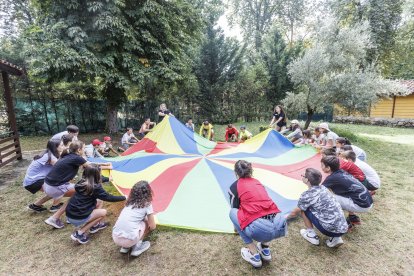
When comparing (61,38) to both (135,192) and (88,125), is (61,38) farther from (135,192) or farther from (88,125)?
(135,192)

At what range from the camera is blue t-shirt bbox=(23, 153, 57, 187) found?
3.69 metres

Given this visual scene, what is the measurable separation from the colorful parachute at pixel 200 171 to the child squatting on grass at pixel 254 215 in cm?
55

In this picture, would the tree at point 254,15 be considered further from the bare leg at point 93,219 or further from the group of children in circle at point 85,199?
the bare leg at point 93,219

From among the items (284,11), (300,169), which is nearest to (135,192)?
(300,169)

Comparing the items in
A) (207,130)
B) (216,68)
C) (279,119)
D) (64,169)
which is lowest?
(207,130)

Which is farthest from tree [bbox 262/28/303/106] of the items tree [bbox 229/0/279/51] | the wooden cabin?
tree [bbox 229/0/279/51]

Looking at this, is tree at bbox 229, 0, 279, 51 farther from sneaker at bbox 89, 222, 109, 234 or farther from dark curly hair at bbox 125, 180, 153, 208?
dark curly hair at bbox 125, 180, 153, 208

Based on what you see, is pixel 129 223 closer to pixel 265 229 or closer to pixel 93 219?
pixel 93 219

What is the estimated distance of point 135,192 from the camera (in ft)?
8.89

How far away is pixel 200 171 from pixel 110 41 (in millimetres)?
6355

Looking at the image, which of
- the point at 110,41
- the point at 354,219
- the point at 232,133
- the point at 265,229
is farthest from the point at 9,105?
the point at 354,219

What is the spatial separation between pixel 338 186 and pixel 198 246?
199cm

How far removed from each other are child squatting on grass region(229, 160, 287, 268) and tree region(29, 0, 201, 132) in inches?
273

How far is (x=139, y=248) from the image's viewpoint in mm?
2932
